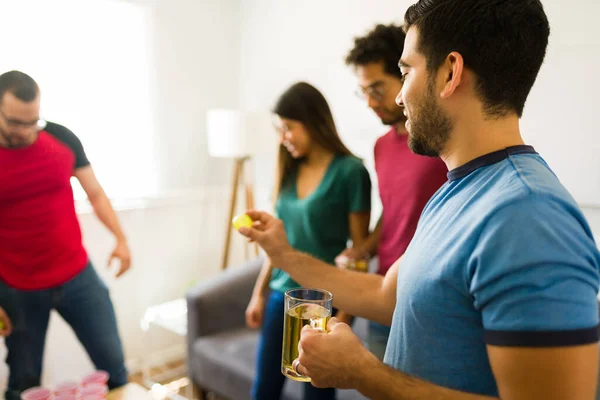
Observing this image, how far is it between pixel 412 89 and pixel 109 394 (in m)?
1.34

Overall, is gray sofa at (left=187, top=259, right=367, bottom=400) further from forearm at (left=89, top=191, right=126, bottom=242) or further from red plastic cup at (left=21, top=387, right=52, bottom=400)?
red plastic cup at (left=21, top=387, right=52, bottom=400)

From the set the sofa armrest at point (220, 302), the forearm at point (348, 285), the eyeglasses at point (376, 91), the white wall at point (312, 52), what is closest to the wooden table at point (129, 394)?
the sofa armrest at point (220, 302)

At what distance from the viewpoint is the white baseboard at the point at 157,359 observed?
237 cm

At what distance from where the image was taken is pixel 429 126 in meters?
0.68

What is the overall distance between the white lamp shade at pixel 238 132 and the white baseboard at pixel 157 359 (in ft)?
3.82

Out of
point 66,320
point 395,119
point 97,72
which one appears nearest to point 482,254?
point 395,119

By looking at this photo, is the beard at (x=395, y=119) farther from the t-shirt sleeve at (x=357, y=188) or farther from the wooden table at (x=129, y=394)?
the wooden table at (x=129, y=394)

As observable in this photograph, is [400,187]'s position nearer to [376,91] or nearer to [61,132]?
[376,91]

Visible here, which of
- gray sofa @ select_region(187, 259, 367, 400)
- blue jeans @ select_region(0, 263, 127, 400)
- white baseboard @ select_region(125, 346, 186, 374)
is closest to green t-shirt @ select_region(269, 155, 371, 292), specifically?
gray sofa @ select_region(187, 259, 367, 400)

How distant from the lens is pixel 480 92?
0.63 m

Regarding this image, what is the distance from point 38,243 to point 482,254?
4.38 ft

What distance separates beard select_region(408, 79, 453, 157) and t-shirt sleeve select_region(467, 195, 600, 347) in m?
0.18

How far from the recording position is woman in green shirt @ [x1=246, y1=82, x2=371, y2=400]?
4.60 feet

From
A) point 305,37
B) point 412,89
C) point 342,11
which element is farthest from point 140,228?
point 412,89
